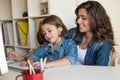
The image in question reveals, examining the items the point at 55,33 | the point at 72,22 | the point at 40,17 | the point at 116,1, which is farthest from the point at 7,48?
the point at 116,1

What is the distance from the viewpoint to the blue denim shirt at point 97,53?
5.45ft

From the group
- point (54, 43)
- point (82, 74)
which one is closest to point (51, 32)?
point (54, 43)

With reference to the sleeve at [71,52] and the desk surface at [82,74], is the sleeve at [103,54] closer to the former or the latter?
the sleeve at [71,52]

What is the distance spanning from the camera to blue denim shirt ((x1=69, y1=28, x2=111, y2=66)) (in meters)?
1.66

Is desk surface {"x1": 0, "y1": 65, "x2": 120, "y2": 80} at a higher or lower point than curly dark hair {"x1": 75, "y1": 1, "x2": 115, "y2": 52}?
lower

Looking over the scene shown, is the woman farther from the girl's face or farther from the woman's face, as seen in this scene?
the girl's face

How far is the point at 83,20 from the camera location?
72.2 inches

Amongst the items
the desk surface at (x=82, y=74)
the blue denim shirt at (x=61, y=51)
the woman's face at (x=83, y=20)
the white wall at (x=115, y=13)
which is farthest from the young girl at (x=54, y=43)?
the white wall at (x=115, y=13)

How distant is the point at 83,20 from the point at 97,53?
0.33 meters

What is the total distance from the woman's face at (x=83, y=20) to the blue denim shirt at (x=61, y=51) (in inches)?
8.0

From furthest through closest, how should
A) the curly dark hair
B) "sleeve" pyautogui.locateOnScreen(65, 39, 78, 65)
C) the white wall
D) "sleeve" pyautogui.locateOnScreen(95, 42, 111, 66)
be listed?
1. the white wall
2. the curly dark hair
3. "sleeve" pyautogui.locateOnScreen(95, 42, 111, 66)
4. "sleeve" pyautogui.locateOnScreen(65, 39, 78, 65)

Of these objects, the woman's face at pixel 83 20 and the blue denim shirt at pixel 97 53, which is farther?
the woman's face at pixel 83 20

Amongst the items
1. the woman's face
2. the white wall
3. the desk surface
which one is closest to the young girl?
the woman's face

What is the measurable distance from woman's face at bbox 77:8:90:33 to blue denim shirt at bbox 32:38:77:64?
0.66 feet
